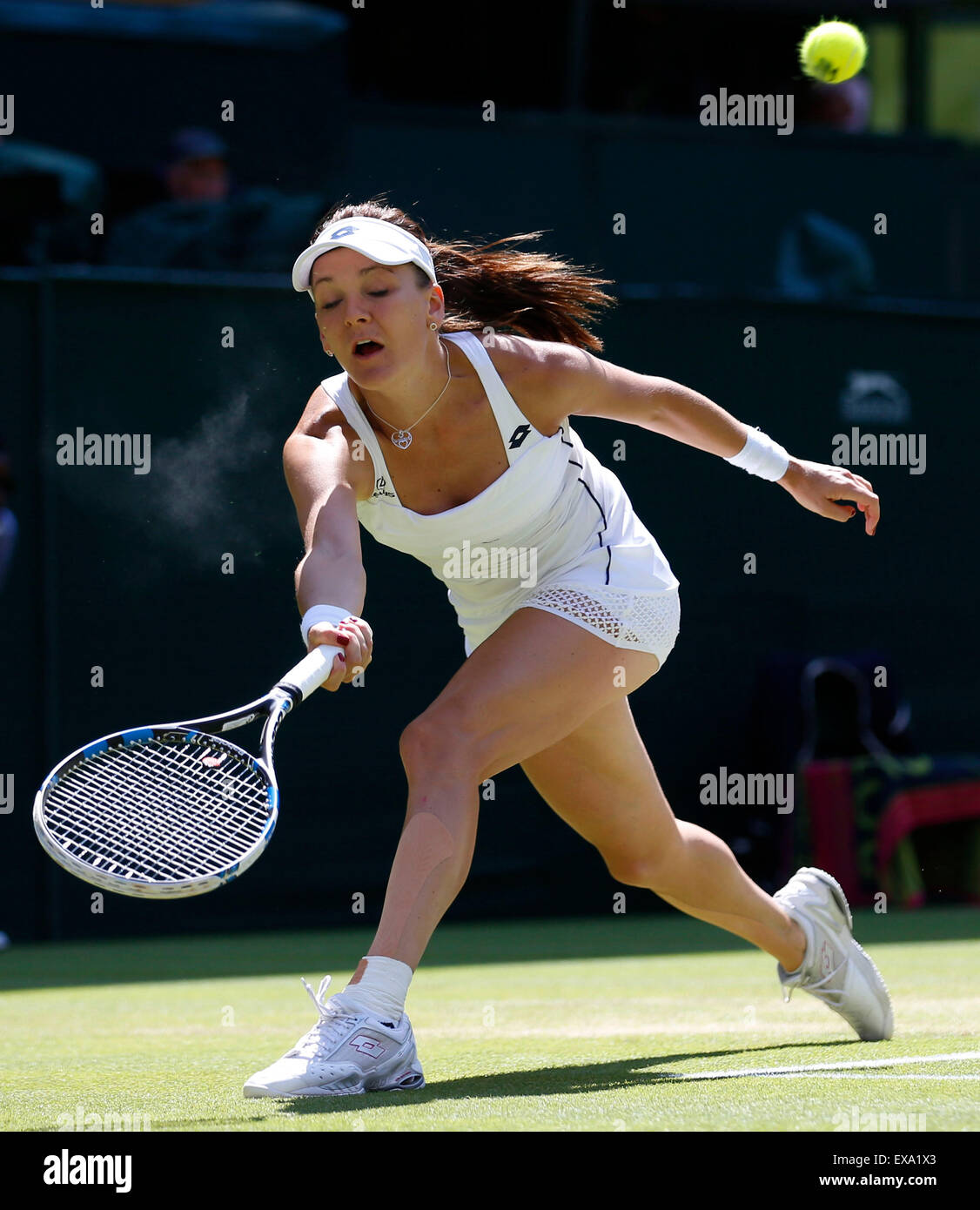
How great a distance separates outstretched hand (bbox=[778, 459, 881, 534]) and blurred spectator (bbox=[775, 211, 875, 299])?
5.87 metres

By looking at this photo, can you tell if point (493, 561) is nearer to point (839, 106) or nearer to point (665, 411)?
point (665, 411)

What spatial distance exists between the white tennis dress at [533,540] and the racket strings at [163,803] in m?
0.74

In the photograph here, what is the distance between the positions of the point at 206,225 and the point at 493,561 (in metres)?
5.06

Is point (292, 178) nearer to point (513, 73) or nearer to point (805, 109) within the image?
point (513, 73)

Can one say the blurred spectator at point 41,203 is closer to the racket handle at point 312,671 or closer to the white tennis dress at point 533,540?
the white tennis dress at point 533,540

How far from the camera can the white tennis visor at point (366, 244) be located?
3.47m

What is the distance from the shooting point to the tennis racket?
3031 millimetres

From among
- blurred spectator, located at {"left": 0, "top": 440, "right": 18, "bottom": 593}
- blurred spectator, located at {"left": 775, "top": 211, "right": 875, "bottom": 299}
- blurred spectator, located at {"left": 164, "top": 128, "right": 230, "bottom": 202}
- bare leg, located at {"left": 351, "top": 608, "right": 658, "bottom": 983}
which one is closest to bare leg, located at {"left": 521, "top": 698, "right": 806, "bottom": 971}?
Result: bare leg, located at {"left": 351, "top": 608, "right": 658, "bottom": 983}

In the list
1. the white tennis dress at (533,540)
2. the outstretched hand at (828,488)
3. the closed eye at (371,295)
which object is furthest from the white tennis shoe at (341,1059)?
the outstretched hand at (828,488)

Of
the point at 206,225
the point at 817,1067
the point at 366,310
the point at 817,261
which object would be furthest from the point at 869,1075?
the point at 817,261

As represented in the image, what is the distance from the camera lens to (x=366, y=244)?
11.4ft

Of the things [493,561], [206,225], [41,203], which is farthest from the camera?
[206,225]

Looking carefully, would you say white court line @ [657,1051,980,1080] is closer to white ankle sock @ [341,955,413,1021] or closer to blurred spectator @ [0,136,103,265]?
white ankle sock @ [341,955,413,1021]

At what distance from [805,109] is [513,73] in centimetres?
168
